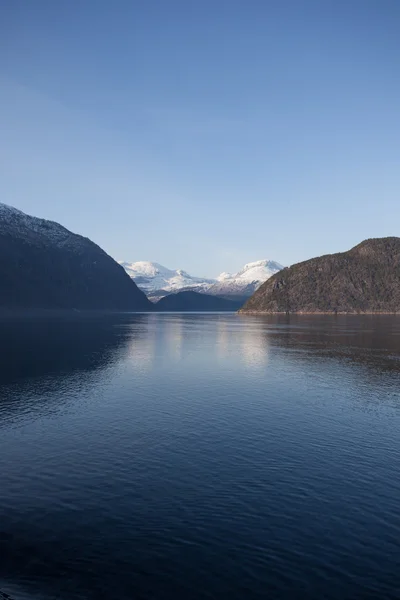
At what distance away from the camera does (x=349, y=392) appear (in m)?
74.2

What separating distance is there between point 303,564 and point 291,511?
6332mm

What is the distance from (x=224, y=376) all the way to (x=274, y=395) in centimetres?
2027

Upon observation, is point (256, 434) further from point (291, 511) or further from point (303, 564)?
point (303, 564)

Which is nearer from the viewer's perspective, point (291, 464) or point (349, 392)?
point (291, 464)

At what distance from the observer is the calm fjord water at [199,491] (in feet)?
79.0

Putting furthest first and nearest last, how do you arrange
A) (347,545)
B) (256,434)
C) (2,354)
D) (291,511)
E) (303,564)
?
(2,354), (256,434), (291,511), (347,545), (303,564)

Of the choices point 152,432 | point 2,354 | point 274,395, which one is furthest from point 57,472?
point 2,354

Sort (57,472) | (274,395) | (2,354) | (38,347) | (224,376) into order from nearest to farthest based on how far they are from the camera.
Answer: (57,472) < (274,395) < (224,376) < (2,354) < (38,347)

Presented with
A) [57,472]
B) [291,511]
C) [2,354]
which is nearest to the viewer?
[291,511]

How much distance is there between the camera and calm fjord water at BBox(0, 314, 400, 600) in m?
24.1

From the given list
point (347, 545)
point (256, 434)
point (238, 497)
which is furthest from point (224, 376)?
point (347, 545)

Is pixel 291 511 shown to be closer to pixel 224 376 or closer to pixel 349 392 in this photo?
pixel 349 392

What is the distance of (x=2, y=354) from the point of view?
116 meters

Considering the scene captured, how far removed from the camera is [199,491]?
34438 millimetres
